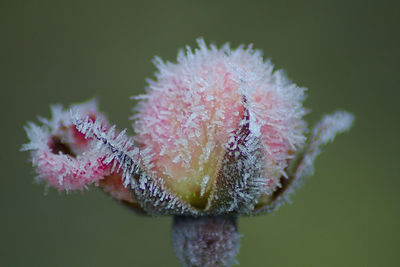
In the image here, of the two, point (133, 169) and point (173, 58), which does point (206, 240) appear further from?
point (173, 58)

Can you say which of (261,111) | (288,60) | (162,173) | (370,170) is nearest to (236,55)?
(261,111)

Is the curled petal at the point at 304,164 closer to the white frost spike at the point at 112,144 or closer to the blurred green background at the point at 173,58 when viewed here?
the white frost spike at the point at 112,144

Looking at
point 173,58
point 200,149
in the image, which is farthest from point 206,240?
point 173,58

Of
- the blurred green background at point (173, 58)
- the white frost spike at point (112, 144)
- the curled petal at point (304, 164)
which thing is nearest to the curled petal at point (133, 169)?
the white frost spike at point (112, 144)

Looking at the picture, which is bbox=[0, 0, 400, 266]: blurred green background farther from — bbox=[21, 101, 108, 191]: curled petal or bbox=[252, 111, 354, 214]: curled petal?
bbox=[21, 101, 108, 191]: curled petal

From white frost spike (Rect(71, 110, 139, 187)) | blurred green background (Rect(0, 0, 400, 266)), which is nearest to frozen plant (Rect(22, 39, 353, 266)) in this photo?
white frost spike (Rect(71, 110, 139, 187))

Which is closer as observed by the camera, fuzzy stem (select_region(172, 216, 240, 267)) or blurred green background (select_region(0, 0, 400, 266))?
fuzzy stem (select_region(172, 216, 240, 267))

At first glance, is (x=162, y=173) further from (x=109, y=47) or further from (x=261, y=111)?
(x=109, y=47)
